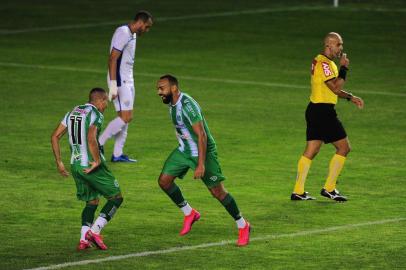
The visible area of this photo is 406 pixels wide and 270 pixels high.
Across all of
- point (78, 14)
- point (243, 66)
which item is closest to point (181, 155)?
point (243, 66)

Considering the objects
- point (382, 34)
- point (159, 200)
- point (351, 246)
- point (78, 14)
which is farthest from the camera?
point (78, 14)

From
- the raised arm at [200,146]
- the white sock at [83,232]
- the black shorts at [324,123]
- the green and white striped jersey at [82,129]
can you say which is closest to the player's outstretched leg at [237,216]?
the raised arm at [200,146]

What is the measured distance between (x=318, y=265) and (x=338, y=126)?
4.25 metres

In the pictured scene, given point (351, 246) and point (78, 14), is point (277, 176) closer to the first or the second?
point (351, 246)

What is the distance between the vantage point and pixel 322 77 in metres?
18.2

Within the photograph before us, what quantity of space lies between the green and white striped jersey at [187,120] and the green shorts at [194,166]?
0.07m

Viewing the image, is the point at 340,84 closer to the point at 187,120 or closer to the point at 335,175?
the point at 335,175

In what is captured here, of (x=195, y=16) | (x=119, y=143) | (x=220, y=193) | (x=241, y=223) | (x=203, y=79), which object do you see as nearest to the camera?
(x=241, y=223)

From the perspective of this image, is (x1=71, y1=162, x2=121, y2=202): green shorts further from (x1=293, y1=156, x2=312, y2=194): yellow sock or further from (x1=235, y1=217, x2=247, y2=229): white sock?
(x1=293, y1=156, x2=312, y2=194): yellow sock

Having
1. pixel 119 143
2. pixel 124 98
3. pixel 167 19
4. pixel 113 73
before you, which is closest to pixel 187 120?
pixel 113 73

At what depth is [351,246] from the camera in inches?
608

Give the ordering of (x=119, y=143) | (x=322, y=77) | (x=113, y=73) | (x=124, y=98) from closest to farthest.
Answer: (x=322, y=77), (x=113, y=73), (x=119, y=143), (x=124, y=98)

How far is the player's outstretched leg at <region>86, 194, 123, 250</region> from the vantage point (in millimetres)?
15156

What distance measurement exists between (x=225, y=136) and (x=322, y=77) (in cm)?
612
